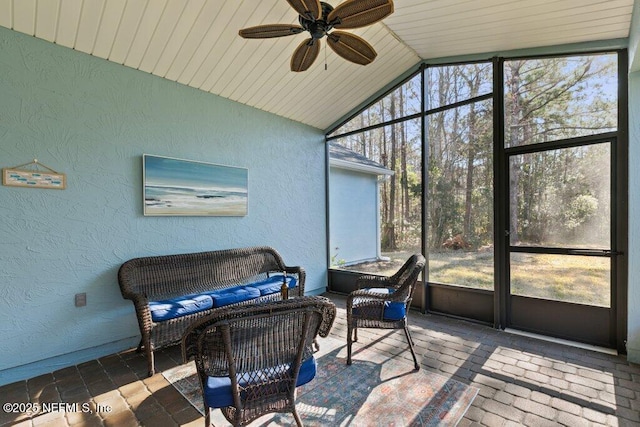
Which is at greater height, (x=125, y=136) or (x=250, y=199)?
(x=125, y=136)

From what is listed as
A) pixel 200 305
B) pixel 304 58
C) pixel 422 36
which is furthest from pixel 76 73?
pixel 422 36

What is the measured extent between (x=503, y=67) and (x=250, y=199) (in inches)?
146

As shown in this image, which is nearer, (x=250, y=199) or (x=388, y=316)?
(x=388, y=316)

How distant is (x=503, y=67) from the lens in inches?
147

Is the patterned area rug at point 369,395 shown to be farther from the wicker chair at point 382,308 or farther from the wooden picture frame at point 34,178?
the wooden picture frame at point 34,178

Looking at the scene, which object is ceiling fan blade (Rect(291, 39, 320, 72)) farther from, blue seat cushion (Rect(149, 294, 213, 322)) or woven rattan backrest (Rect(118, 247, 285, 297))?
blue seat cushion (Rect(149, 294, 213, 322))

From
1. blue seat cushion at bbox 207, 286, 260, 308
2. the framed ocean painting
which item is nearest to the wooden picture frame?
the framed ocean painting

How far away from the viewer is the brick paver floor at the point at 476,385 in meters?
2.14

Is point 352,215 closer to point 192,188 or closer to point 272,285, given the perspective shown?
point 272,285

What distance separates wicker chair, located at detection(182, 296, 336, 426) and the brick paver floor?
75 cm

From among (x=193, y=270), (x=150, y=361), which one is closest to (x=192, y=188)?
(x=193, y=270)

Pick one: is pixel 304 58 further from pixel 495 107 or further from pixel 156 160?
pixel 495 107

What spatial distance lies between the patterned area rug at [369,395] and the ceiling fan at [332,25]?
2843 millimetres

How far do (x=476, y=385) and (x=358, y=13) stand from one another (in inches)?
120
